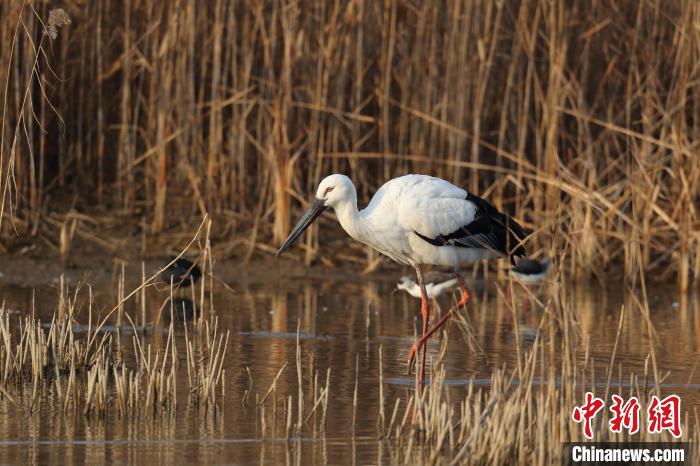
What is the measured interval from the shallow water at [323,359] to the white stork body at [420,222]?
59cm

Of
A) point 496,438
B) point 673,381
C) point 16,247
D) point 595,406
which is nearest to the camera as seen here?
point 496,438

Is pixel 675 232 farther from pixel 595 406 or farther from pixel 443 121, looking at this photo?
pixel 595 406

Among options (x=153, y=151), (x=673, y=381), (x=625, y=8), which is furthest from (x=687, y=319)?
(x=153, y=151)

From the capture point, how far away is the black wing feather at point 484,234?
8984mm

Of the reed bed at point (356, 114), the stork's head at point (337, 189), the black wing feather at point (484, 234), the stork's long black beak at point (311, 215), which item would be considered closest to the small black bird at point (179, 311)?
the stork's long black beak at point (311, 215)

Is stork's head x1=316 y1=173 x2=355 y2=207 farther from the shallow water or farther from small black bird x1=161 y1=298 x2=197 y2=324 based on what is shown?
small black bird x1=161 y1=298 x2=197 y2=324

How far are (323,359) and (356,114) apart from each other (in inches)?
188

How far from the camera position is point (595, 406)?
6.36 metres

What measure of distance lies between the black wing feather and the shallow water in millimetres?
672

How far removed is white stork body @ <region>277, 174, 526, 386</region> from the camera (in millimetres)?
8633

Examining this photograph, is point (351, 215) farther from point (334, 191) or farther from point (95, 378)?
point (95, 378)

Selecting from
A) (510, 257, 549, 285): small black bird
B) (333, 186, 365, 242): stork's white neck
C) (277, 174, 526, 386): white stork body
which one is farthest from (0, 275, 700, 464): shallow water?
(333, 186, 365, 242): stork's white neck

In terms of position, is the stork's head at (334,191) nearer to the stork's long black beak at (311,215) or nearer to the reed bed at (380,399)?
the stork's long black beak at (311,215)

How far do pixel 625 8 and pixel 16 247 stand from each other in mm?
6428
